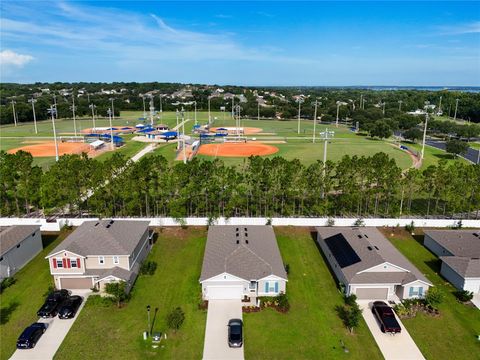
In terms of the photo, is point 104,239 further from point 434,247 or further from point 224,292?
point 434,247

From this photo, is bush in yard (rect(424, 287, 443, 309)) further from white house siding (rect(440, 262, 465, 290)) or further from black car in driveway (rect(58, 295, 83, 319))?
black car in driveway (rect(58, 295, 83, 319))

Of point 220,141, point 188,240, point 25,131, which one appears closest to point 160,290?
point 188,240

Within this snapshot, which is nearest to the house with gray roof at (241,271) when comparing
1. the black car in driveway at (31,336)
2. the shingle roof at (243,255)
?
the shingle roof at (243,255)

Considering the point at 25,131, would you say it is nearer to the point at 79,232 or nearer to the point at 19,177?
the point at 19,177

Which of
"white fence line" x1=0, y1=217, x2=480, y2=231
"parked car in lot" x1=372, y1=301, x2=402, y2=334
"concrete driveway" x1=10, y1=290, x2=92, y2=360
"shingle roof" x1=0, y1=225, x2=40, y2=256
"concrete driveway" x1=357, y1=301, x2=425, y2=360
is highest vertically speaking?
"shingle roof" x1=0, y1=225, x2=40, y2=256

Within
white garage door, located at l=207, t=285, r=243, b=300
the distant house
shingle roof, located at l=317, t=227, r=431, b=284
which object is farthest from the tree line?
white garage door, located at l=207, t=285, r=243, b=300

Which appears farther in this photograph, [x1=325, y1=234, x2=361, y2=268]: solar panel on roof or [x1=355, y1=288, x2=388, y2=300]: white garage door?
[x1=325, y1=234, x2=361, y2=268]: solar panel on roof

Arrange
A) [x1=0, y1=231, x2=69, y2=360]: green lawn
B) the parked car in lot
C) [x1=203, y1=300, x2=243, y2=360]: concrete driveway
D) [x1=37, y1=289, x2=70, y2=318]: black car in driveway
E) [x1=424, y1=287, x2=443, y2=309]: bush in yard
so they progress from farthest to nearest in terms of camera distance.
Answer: [x1=424, y1=287, x2=443, y2=309]: bush in yard → [x1=37, y1=289, x2=70, y2=318]: black car in driveway → the parked car in lot → [x1=0, y1=231, x2=69, y2=360]: green lawn → [x1=203, y1=300, x2=243, y2=360]: concrete driveway

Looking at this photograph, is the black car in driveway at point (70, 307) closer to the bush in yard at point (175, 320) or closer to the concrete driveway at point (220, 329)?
the bush in yard at point (175, 320)
